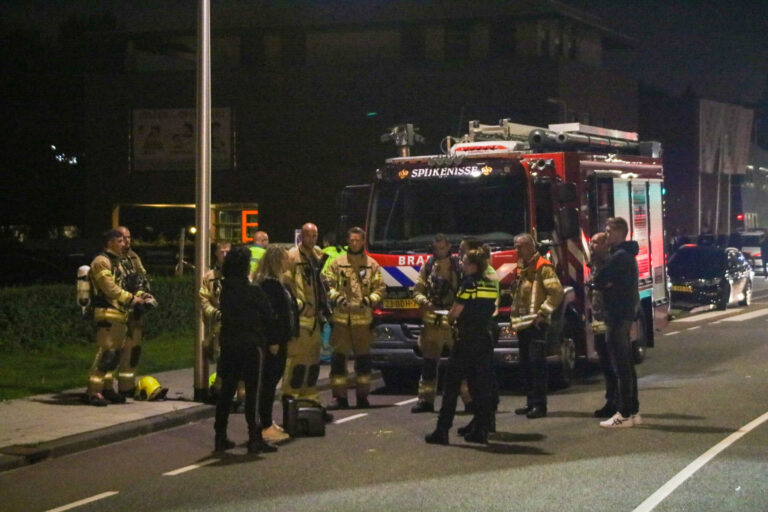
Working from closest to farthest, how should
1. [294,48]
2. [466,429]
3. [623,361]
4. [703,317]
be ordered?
[466,429]
[623,361]
[703,317]
[294,48]

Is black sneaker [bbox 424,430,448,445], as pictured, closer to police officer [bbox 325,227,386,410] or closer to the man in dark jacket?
the man in dark jacket

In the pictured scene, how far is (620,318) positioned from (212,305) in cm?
404

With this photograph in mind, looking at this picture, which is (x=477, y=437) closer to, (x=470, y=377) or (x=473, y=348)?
(x=470, y=377)

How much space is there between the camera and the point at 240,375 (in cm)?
1055

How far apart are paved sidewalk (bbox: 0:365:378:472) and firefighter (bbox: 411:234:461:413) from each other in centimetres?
221

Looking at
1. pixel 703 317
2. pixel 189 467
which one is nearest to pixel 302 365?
pixel 189 467

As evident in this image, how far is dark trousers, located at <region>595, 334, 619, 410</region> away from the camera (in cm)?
1223

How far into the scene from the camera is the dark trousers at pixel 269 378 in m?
10.9

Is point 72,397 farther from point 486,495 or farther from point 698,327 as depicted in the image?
point 698,327

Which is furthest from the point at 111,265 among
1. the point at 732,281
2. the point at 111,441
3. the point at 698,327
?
the point at 732,281

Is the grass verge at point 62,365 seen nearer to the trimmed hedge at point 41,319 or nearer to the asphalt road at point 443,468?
the trimmed hedge at point 41,319

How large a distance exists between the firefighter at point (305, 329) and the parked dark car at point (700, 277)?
18.1 m

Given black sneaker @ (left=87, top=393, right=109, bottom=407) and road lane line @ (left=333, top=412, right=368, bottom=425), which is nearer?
road lane line @ (left=333, top=412, right=368, bottom=425)

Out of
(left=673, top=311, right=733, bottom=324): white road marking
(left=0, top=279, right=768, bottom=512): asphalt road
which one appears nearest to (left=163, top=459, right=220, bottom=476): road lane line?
(left=0, top=279, right=768, bottom=512): asphalt road
